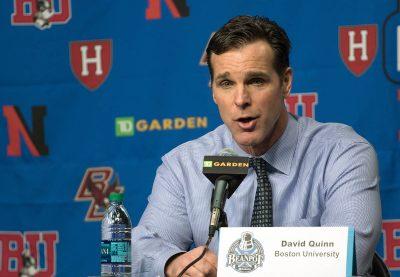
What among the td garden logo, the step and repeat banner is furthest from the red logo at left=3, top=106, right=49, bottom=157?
the td garden logo

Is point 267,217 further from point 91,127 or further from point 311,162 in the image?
point 91,127

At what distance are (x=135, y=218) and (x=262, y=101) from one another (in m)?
1.20

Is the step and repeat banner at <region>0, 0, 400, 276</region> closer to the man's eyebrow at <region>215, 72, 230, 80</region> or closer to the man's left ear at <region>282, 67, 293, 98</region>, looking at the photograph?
the man's left ear at <region>282, 67, 293, 98</region>

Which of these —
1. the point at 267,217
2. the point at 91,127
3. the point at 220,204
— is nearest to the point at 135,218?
the point at 91,127

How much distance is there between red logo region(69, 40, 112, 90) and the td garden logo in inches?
7.6

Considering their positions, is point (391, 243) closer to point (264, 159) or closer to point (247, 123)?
point (264, 159)

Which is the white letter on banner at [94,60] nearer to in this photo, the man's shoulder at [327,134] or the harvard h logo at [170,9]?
the harvard h logo at [170,9]

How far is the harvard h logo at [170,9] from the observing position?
3248mm

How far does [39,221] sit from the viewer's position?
3377mm

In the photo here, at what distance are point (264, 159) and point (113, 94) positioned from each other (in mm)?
1163

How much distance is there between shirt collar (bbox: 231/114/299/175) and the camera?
231 cm

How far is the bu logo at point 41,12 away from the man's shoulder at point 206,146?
116 centimetres

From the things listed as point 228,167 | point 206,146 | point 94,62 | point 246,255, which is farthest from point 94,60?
point 246,255

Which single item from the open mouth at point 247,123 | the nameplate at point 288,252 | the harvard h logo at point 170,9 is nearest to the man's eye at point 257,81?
the open mouth at point 247,123
